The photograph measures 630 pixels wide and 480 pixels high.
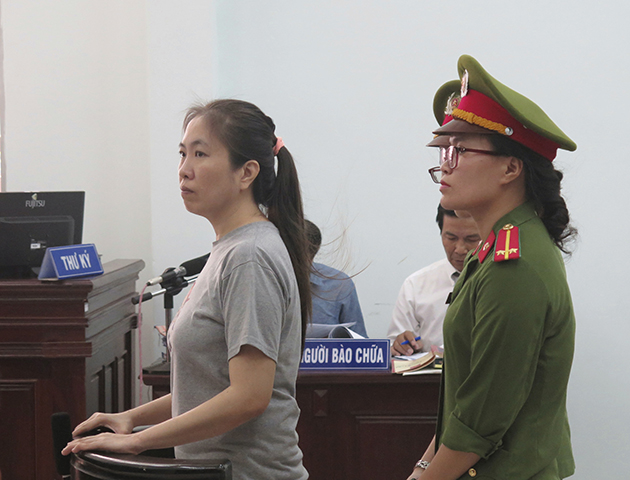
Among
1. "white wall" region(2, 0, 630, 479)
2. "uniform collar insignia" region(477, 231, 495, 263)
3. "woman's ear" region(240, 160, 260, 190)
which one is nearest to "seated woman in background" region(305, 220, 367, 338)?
"white wall" region(2, 0, 630, 479)

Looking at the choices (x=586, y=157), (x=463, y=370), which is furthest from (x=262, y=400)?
(x=586, y=157)

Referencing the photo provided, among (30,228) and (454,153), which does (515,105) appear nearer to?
(454,153)

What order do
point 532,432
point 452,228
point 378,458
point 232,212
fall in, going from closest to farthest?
point 532,432 < point 232,212 < point 378,458 < point 452,228

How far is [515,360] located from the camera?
3.28 ft

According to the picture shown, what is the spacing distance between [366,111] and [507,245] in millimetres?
2661

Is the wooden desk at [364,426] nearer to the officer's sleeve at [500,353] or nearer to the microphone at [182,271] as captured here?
the microphone at [182,271]

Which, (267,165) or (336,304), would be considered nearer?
(267,165)

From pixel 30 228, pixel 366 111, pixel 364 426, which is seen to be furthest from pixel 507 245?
pixel 366 111

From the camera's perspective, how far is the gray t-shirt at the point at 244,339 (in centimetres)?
108

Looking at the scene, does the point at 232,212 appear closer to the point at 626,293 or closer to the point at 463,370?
the point at 463,370

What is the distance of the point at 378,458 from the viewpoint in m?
2.24

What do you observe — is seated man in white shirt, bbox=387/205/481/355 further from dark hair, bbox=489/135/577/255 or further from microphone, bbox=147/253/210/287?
dark hair, bbox=489/135/577/255

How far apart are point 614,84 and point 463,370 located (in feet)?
9.47

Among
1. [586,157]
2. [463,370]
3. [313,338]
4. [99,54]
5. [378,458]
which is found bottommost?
[378,458]
